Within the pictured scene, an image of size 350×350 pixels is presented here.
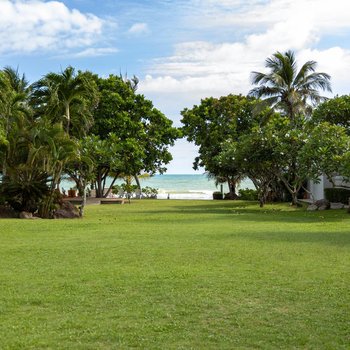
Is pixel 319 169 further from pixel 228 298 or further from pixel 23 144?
pixel 228 298

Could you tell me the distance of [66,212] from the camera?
23875 millimetres

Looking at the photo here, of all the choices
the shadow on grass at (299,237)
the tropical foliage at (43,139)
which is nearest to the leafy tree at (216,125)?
the tropical foliage at (43,139)

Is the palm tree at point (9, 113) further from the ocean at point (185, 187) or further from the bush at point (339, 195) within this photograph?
the ocean at point (185, 187)

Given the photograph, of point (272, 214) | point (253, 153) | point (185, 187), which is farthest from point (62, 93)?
point (185, 187)

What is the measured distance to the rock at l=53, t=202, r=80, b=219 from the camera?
23656 millimetres

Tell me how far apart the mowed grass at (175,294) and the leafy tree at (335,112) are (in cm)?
1625

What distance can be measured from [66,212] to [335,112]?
14179 millimetres

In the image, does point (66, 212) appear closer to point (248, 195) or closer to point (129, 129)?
point (129, 129)

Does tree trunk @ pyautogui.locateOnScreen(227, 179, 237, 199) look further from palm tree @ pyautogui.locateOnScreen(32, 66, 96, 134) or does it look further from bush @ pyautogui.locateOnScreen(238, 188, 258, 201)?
palm tree @ pyautogui.locateOnScreen(32, 66, 96, 134)

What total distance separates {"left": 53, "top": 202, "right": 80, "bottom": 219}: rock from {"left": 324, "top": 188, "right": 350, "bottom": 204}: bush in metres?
14.6

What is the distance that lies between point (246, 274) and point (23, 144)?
55.2 ft

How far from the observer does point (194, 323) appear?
231 inches

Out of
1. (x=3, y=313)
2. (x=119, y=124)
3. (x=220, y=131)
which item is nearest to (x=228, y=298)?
(x=3, y=313)

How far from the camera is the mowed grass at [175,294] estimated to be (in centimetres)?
539
